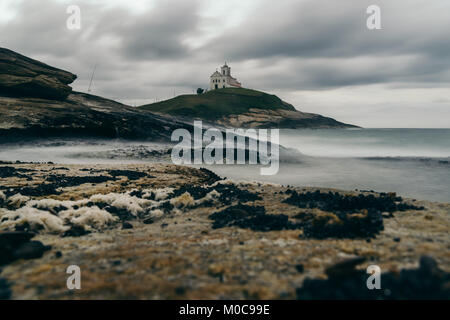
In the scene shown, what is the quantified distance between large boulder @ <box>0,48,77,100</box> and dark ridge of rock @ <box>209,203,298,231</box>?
66984 mm

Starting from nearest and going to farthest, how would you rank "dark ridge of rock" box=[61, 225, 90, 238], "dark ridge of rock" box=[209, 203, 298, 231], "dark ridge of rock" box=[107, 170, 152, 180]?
"dark ridge of rock" box=[61, 225, 90, 238], "dark ridge of rock" box=[209, 203, 298, 231], "dark ridge of rock" box=[107, 170, 152, 180]

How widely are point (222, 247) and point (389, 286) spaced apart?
452 centimetres

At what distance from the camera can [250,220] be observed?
39.1 ft

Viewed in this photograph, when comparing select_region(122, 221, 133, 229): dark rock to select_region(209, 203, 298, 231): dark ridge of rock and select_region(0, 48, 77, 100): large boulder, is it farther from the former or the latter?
select_region(0, 48, 77, 100): large boulder

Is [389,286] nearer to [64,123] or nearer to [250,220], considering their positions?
[250,220]

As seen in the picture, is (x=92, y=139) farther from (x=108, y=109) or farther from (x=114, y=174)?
(x=114, y=174)

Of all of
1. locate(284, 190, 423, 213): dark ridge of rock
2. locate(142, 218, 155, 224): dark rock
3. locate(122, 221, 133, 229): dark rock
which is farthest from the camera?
locate(284, 190, 423, 213): dark ridge of rock

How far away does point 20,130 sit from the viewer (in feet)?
155

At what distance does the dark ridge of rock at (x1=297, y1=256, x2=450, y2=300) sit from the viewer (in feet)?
20.3

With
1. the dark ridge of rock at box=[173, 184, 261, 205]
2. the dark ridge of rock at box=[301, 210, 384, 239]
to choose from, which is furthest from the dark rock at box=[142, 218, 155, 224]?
the dark ridge of rock at box=[301, 210, 384, 239]

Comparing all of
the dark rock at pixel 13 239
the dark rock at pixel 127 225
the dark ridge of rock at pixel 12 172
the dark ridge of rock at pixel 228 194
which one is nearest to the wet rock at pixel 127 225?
the dark rock at pixel 127 225
